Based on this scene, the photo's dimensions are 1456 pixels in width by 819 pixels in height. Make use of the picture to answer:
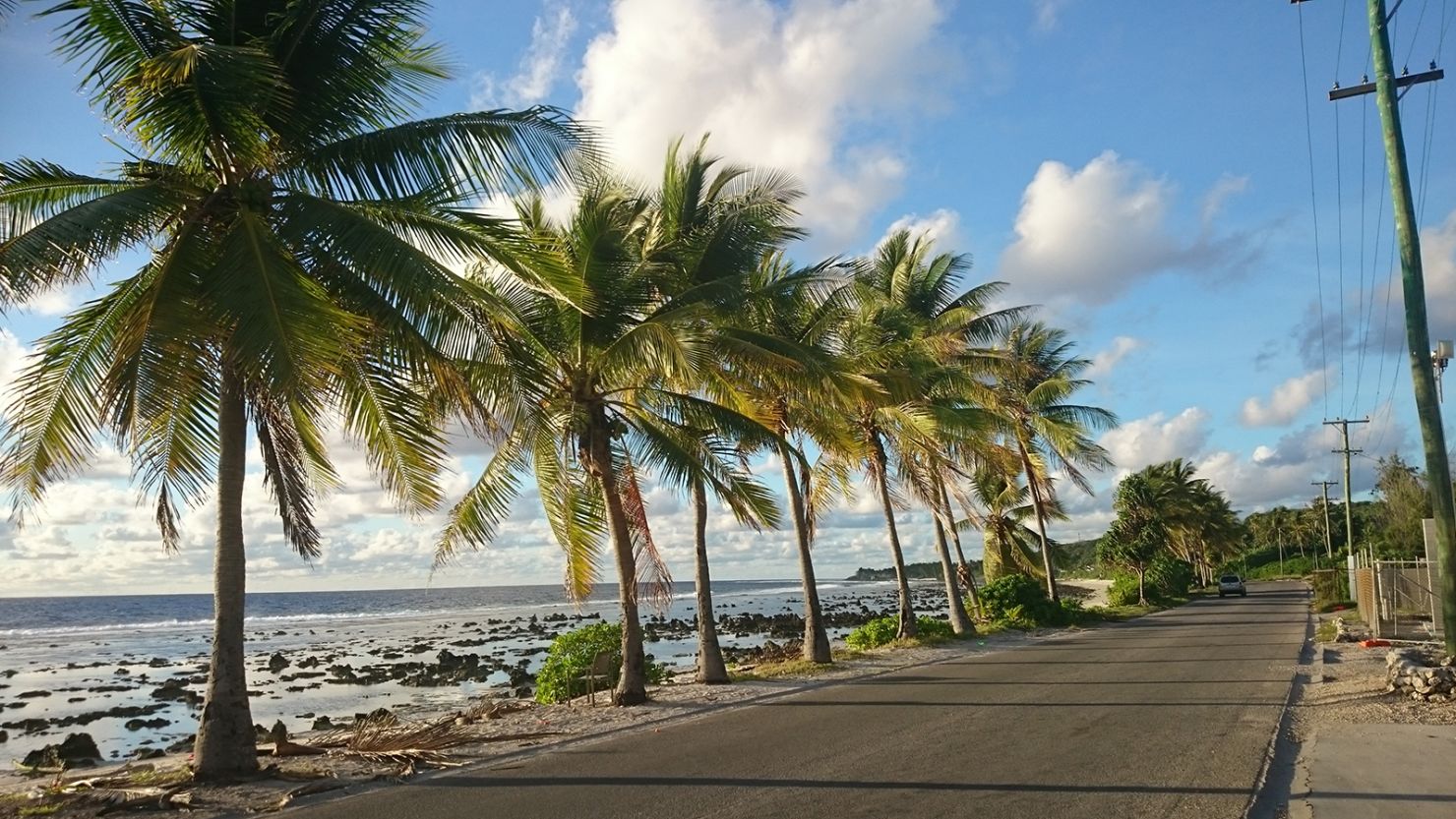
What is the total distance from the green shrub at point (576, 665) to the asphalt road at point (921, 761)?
3.33m

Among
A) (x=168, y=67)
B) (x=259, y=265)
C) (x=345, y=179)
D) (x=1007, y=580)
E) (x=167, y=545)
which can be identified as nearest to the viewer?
(x=168, y=67)

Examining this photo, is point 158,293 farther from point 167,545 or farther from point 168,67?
point 167,545

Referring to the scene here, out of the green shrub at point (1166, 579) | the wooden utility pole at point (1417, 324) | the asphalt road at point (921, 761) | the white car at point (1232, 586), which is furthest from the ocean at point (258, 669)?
the white car at point (1232, 586)

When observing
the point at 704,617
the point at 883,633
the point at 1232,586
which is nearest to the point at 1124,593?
the point at 1232,586

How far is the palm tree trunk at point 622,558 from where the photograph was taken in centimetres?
1394

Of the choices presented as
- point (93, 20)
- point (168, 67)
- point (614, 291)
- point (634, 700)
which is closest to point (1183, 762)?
point (634, 700)

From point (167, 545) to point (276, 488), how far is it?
3.89ft

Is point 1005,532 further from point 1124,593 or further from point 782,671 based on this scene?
point 782,671

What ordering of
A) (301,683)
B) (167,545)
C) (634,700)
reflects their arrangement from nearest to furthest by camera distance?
(167,545) < (634,700) < (301,683)

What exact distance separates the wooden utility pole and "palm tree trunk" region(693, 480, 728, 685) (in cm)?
971

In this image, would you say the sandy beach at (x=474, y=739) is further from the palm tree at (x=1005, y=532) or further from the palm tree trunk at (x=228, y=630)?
the palm tree at (x=1005, y=532)

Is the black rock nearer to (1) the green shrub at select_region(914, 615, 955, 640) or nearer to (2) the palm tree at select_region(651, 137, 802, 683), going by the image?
(2) the palm tree at select_region(651, 137, 802, 683)

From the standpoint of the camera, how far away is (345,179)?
9.80m

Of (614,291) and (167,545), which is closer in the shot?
(167,545)
